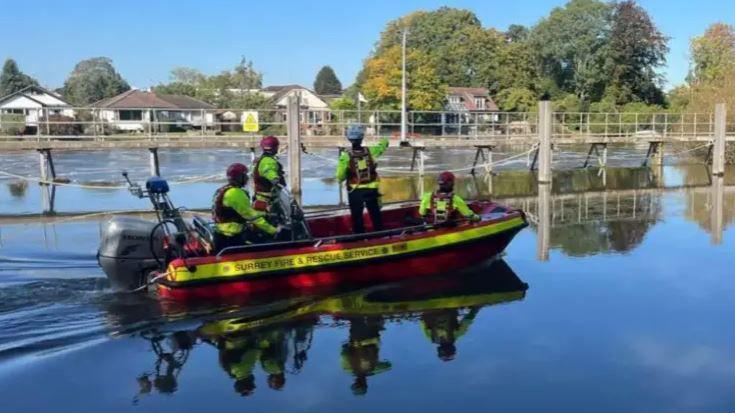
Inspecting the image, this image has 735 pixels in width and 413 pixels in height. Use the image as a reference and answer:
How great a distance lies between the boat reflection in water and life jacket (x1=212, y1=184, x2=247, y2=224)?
3.29 feet

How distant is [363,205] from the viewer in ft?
32.8

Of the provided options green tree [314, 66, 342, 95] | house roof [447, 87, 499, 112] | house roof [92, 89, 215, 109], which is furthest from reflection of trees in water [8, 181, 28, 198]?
green tree [314, 66, 342, 95]

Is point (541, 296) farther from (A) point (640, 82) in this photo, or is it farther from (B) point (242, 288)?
(A) point (640, 82)

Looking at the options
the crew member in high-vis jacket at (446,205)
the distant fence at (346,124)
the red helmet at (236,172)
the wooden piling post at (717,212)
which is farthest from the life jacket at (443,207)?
the distant fence at (346,124)

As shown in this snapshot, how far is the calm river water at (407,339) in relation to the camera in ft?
19.9

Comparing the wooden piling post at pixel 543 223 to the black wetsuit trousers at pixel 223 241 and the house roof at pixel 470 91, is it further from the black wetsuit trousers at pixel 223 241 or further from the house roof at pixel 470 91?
the house roof at pixel 470 91

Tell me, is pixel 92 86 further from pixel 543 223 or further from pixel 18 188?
pixel 543 223

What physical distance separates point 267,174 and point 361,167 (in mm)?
1261

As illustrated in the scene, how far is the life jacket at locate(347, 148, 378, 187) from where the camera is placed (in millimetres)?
9742

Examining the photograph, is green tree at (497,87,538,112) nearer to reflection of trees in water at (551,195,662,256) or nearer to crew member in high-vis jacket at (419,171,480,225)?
reflection of trees in water at (551,195,662,256)

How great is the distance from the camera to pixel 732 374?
256 inches

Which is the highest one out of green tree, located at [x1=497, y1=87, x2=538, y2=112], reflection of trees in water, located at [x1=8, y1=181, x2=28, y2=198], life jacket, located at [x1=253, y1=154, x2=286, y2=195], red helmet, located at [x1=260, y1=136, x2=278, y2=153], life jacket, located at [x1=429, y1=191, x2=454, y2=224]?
green tree, located at [x1=497, y1=87, x2=538, y2=112]

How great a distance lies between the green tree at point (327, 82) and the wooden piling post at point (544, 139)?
111 metres

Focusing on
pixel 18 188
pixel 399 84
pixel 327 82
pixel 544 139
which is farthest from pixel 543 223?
pixel 327 82
